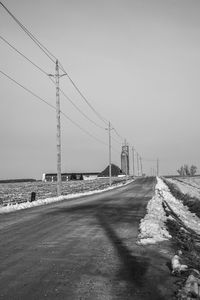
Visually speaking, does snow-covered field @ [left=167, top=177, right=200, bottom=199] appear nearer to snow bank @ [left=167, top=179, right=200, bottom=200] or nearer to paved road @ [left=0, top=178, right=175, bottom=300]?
snow bank @ [left=167, top=179, right=200, bottom=200]

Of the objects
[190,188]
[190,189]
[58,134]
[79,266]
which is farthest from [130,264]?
[190,188]

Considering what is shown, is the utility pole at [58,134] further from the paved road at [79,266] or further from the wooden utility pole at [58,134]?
the paved road at [79,266]

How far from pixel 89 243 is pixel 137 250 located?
1514 mm

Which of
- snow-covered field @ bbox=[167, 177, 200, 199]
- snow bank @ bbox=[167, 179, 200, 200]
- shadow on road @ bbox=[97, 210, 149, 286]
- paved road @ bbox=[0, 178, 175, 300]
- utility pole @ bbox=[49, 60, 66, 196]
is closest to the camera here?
paved road @ bbox=[0, 178, 175, 300]

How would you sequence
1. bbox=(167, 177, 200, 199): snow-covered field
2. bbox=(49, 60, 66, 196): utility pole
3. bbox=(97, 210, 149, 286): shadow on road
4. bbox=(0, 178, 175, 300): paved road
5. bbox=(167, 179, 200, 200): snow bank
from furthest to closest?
bbox=(167, 177, 200, 199): snow-covered field, bbox=(167, 179, 200, 200): snow bank, bbox=(49, 60, 66, 196): utility pole, bbox=(97, 210, 149, 286): shadow on road, bbox=(0, 178, 175, 300): paved road

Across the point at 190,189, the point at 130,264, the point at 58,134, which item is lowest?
the point at 130,264

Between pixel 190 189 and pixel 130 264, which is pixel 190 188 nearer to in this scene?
pixel 190 189

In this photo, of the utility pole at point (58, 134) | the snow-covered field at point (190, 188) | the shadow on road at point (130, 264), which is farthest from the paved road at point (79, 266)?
the snow-covered field at point (190, 188)

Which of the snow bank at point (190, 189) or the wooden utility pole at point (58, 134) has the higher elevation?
the wooden utility pole at point (58, 134)

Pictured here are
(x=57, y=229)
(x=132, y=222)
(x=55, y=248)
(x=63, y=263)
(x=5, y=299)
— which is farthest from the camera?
(x=132, y=222)

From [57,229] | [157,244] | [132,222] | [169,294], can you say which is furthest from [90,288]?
[132,222]

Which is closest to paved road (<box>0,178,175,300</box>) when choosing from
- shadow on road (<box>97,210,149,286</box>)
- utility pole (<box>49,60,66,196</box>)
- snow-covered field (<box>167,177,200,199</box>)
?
shadow on road (<box>97,210,149,286</box>)

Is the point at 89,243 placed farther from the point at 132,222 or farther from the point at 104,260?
the point at 132,222

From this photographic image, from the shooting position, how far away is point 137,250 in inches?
400
